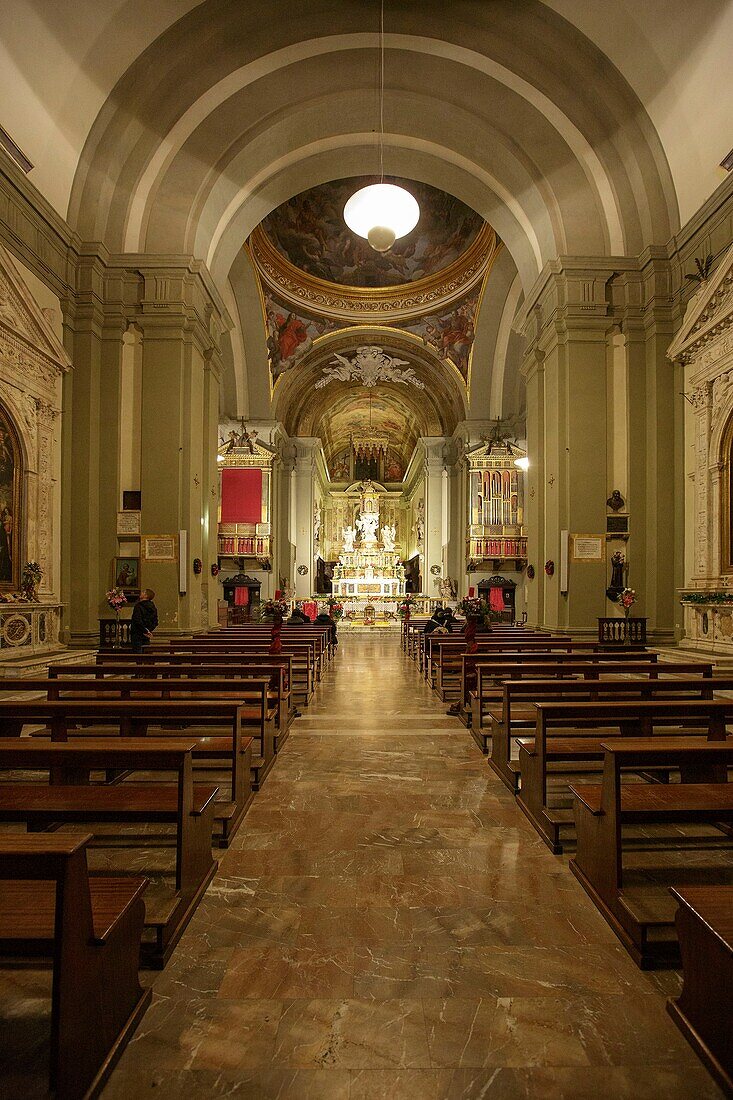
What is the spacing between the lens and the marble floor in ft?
5.55

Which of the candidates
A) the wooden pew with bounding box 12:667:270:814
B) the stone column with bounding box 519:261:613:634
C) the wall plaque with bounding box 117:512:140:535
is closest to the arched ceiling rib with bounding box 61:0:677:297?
the stone column with bounding box 519:261:613:634

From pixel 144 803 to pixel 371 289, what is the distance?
815 inches

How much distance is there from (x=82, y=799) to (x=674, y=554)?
9.58 meters

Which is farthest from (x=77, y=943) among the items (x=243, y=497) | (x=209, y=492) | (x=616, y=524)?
(x=243, y=497)

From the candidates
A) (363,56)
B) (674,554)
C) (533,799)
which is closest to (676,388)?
(674,554)

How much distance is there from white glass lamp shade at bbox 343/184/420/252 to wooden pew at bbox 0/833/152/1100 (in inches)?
318

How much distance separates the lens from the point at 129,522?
10367 millimetres

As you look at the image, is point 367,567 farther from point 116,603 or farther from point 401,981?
point 401,981

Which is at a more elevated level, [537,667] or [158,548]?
[158,548]

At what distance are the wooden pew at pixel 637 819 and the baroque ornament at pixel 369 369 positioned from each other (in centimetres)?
2160

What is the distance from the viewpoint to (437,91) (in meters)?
10.7

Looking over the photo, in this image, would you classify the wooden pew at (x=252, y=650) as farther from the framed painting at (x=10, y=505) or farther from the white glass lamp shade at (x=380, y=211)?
the white glass lamp shade at (x=380, y=211)

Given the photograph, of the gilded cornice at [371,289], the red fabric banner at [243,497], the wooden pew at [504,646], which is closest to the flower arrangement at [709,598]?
the wooden pew at [504,646]

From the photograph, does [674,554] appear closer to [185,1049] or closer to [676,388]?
[676,388]
